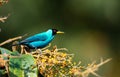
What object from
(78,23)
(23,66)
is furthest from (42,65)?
(78,23)

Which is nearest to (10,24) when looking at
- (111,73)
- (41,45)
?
(111,73)

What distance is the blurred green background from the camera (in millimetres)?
15913

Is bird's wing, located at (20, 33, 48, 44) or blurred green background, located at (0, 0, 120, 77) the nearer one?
bird's wing, located at (20, 33, 48, 44)

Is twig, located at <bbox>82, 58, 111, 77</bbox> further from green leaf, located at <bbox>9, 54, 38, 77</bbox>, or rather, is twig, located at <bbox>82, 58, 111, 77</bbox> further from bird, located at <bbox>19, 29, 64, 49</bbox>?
bird, located at <bbox>19, 29, 64, 49</bbox>

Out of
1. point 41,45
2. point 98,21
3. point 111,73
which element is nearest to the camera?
point 41,45

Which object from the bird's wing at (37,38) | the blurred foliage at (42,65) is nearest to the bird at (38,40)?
the bird's wing at (37,38)

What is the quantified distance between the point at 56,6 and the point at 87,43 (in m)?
1.33

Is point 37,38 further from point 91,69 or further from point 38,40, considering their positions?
point 91,69

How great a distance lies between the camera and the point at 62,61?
13.1ft

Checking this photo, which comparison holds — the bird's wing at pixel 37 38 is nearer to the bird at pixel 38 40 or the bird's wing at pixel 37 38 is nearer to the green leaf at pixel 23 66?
the bird at pixel 38 40

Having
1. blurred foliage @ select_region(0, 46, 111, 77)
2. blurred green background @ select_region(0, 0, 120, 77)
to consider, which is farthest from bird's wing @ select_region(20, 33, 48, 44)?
blurred green background @ select_region(0, 0, 120, 77)

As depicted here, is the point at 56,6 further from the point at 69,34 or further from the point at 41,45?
the point at 41,45

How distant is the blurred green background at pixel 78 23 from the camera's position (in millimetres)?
15913

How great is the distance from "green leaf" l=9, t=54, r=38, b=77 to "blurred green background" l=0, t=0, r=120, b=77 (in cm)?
1112
